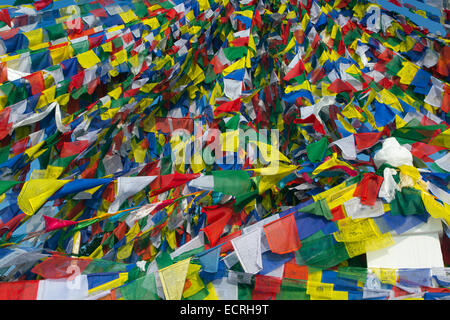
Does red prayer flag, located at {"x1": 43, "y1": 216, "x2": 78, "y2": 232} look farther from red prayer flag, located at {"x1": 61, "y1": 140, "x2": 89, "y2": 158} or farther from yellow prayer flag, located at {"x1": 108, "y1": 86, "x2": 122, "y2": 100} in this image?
yellow prayer flag, located at {"x1": 108, "y1": 86, "x2": 122, "y2": 100}

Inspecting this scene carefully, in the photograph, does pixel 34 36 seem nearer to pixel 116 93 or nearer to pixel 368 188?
pixel 116 93

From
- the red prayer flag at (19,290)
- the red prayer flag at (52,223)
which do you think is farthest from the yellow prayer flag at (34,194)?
the red prayer flag at (19,290)

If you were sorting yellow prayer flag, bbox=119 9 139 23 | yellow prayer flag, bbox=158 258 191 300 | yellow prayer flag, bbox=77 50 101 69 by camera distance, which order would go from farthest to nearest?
yellow prayer flag, bbox=119 9 139 23 → yellow prayer flag, bbox=77 50 101 69 → yellow prayer flag, bbox=158 258 191 300

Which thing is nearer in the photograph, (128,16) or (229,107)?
(229,107)

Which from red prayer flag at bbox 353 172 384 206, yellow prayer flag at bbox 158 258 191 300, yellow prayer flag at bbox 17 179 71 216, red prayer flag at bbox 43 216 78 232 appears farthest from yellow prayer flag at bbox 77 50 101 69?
red prayer flag at bbox 353 172 384 206

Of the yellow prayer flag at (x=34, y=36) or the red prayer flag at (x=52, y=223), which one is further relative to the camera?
the yellow prayer flag at (x=34, y=36)

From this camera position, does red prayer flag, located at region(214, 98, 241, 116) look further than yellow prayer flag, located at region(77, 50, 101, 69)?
No

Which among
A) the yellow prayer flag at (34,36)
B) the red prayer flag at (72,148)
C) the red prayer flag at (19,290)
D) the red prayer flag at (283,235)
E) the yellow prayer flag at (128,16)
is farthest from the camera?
the yellow prayer flag at (128,16)

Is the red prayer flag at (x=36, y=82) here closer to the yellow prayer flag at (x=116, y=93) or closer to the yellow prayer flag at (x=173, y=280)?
the yellow prayer flag at (x=116, y=93)

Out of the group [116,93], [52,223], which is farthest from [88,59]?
[52,223]

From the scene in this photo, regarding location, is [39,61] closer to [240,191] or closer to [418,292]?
[240,191]

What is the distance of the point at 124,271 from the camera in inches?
108

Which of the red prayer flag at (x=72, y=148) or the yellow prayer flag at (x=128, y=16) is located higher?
the yellow prayer flag at (x=128, y=16)

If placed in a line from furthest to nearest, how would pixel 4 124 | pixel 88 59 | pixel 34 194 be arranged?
pixel 88 59 < pixel 4 124 < pixel 34 194
